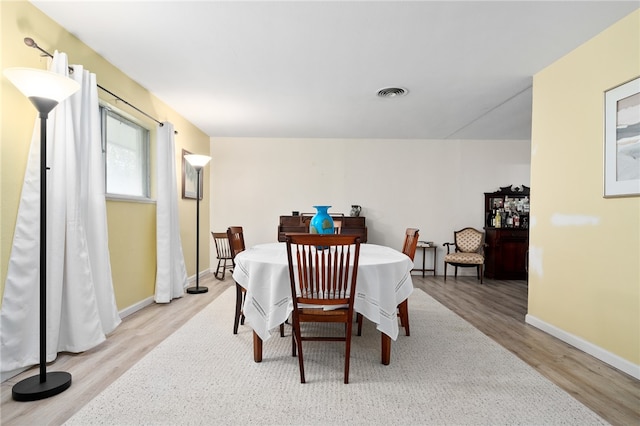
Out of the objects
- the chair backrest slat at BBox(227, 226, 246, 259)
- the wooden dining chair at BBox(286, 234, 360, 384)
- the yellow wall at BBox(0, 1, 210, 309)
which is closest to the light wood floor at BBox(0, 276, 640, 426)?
the yellow wall at BBox(0, 1, 210, 309)

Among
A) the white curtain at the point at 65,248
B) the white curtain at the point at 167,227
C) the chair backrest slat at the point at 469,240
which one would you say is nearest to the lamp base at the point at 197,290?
the white curtain at the point at 167,227

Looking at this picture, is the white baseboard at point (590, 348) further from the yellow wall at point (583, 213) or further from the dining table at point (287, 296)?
the dining table at point (287, 296)

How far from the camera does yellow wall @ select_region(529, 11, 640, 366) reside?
2.41 m

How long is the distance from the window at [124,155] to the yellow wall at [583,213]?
4137 mm

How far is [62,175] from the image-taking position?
8.07ft

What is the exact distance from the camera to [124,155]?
378 centimetres

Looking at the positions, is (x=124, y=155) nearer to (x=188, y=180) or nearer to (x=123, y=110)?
(x=123, y=110)

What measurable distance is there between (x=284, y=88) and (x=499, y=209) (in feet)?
15.2

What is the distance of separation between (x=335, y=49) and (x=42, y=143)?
2.20 metres

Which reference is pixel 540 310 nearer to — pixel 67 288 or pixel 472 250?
pixel 472 250

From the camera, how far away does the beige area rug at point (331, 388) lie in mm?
1788

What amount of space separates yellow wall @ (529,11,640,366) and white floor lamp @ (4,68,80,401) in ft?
12.0

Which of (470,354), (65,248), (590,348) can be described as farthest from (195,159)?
(590,348)

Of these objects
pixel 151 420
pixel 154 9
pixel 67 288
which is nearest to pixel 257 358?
pixel 151 420
